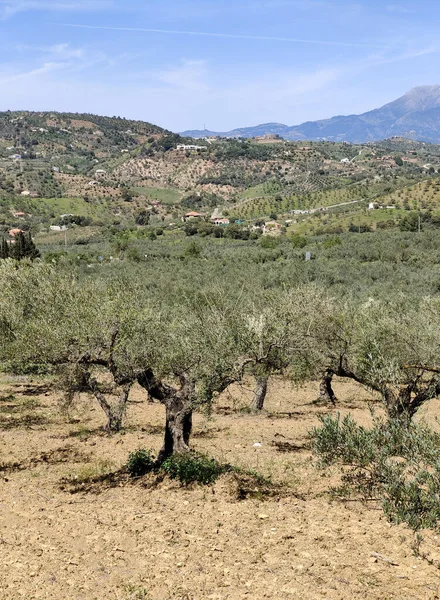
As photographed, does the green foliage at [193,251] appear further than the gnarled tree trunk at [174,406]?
Yes

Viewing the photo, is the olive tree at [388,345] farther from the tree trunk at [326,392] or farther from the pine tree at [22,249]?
the pine tree at [22,249]

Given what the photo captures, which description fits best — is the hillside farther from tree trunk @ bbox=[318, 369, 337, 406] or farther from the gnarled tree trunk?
the gnarled tree trunk

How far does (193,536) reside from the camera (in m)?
10.2

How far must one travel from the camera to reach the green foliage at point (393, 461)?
641cm

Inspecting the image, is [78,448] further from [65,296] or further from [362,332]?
[362,332]

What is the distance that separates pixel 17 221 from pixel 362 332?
109164mm

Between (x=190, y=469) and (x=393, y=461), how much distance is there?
697 cm

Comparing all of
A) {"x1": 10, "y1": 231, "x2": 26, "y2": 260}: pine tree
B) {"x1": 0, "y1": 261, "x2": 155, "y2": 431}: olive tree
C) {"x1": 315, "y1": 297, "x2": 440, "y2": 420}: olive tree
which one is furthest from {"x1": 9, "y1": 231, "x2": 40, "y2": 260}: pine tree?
{"x1": 315, "y1": 297, "x2": 440, "y2": 420}: olive tree

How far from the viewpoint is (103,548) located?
32.1ft

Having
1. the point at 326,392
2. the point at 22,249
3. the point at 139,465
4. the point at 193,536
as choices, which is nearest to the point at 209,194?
the point at 22,249

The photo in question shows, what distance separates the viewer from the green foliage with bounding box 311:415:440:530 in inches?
252

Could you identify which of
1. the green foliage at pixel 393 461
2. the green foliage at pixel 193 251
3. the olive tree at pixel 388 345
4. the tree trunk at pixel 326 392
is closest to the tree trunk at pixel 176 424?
the olive tree at pixel 388 345

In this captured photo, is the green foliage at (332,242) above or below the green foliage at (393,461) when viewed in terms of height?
below

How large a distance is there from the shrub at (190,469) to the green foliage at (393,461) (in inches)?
227
